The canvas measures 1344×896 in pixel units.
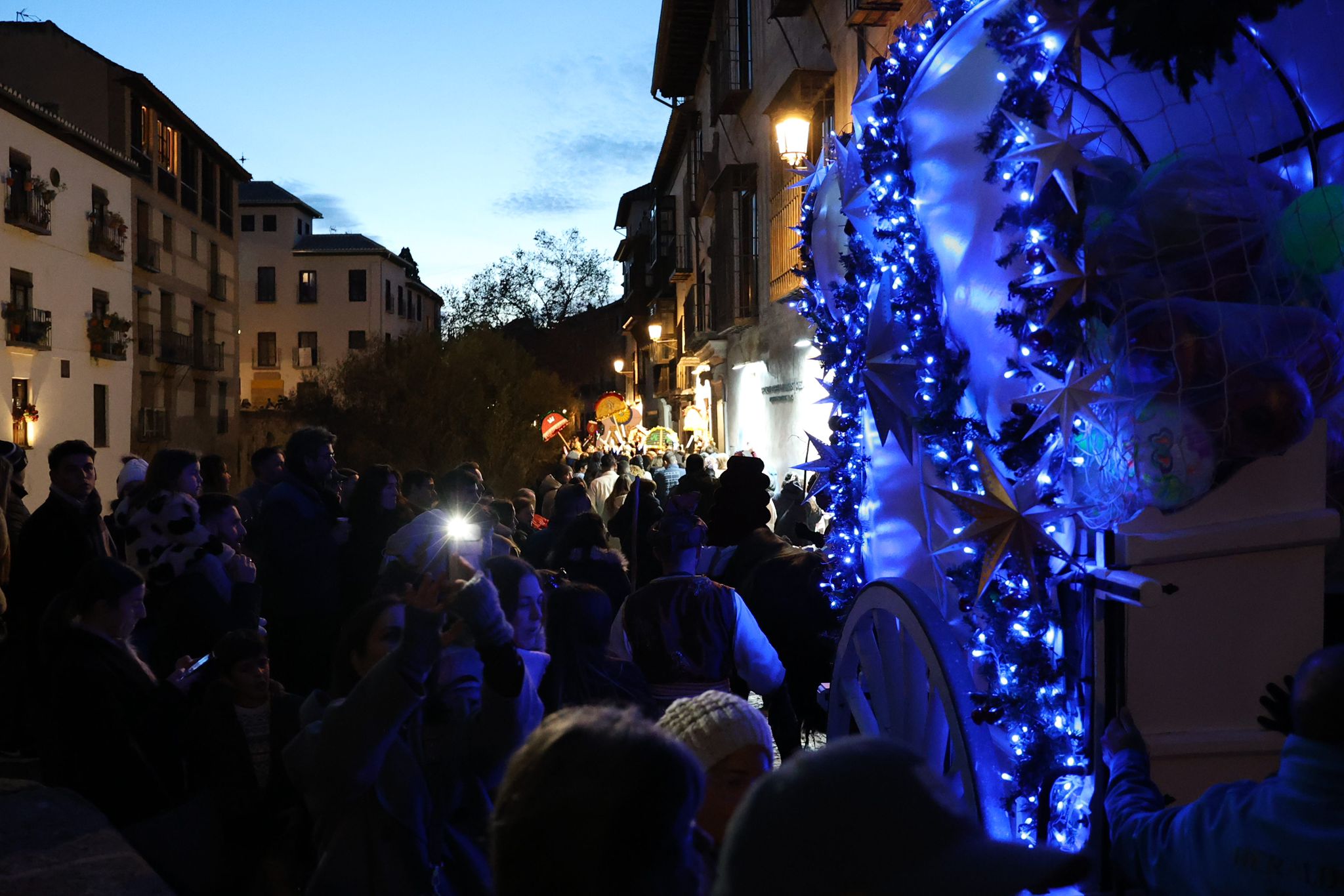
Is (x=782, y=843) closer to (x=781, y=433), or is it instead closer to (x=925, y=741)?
(x=925, y=741)

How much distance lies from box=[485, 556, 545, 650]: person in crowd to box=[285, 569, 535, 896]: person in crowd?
80 cm

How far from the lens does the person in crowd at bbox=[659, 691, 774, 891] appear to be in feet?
8.25

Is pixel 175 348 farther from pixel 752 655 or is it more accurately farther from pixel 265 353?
pixel 752 655

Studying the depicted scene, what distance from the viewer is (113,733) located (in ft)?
14.2

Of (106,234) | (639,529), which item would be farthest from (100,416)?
(639,529)

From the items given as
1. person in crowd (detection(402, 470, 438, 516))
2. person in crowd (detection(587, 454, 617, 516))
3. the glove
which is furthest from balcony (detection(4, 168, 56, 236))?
the glove

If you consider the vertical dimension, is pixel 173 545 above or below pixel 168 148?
below

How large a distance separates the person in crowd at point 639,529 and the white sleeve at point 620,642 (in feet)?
11.5

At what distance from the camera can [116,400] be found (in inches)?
1254

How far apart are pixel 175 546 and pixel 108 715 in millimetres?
1752

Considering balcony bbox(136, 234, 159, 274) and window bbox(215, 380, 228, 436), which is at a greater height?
balcony bbox(136, 234, 159, 274)

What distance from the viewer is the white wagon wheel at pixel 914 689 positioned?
3.53 m

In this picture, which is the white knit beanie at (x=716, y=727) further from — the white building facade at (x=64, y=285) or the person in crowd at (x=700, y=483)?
the white building facade at (x=64, y=285)

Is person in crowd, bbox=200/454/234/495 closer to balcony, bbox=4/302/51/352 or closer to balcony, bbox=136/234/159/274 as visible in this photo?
balcony, bbox=4/302/51/352
